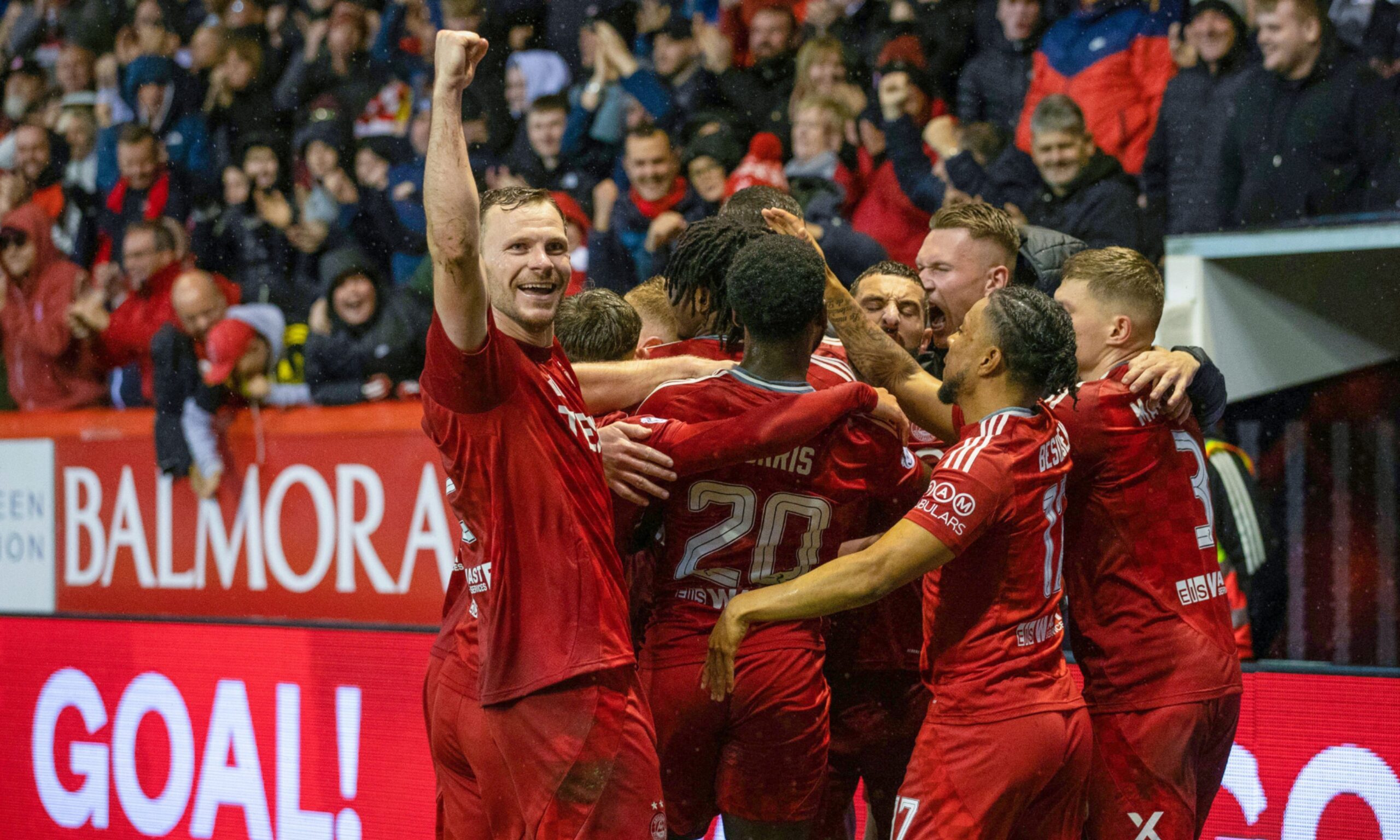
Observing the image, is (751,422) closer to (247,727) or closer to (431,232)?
(431,232)

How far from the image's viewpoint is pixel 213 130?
10375 millimetres

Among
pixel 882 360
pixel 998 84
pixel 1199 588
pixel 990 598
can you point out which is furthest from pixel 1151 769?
pixel 998 84

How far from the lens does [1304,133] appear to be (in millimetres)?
5824

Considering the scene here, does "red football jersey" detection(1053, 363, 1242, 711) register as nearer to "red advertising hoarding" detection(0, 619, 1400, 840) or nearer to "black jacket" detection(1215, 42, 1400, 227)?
"red advertising hoarding" detection(0, 619, 1400, 840)

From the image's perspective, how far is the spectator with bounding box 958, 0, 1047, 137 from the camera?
22.7 feet

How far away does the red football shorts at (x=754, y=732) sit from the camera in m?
3.19

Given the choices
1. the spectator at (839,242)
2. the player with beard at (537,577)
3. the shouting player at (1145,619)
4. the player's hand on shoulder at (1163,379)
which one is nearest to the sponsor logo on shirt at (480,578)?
the player with beard at (537,577)

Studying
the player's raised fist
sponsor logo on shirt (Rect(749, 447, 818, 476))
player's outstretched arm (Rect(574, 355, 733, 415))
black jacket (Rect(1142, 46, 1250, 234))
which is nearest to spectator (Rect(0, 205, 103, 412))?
black jacket (Rect(1142, 46, 1250, 234))

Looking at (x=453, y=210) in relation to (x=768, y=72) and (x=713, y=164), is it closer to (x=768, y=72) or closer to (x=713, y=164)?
(x=713, y=164)

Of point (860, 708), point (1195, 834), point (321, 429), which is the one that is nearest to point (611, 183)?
point (321, 429)

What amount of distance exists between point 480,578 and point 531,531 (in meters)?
0.21

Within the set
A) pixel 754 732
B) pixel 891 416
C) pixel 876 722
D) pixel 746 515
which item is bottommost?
pixel 876 722

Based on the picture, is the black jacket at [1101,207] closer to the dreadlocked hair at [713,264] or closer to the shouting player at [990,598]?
the dreadlocked hair at [713,264]

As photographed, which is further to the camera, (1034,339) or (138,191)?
(138,191)
